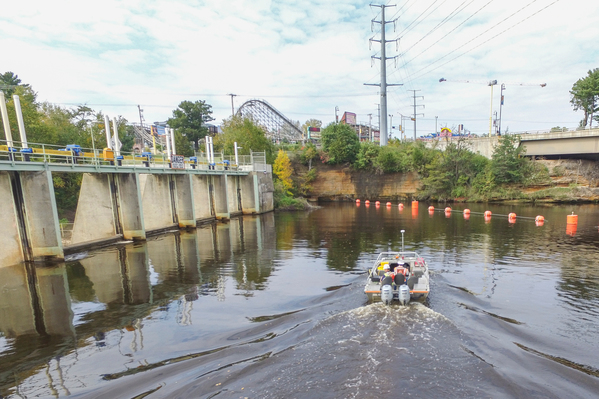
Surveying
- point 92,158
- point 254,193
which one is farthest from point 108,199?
point 254,193

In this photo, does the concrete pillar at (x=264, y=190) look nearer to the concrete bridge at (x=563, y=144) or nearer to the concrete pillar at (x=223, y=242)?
the concrete pillar at (x=223, y=242)

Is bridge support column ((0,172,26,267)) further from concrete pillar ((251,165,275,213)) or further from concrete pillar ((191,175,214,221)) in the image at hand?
concrete pillar ((251,165,275,213))

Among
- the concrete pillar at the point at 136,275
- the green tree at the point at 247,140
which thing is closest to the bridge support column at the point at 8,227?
the concrete pillar at the point at 136,275

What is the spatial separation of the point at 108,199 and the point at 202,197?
1507 centimetres

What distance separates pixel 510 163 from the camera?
56.4 m

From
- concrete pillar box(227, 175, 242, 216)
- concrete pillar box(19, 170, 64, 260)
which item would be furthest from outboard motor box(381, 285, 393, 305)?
concrete pillar box(227, 175, 242, 216)

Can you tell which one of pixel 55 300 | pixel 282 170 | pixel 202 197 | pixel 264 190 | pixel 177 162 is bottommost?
pixel 55 300

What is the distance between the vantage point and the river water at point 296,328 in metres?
8.02

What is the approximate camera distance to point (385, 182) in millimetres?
70562

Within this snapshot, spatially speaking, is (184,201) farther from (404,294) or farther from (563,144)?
(563,144)

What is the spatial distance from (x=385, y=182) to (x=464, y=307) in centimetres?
5937

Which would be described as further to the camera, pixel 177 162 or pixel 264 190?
pixel 264 190

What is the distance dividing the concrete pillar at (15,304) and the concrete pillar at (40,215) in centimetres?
160

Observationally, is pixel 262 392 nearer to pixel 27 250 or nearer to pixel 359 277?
pixel 359 277
